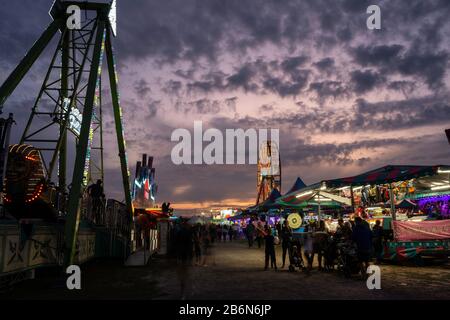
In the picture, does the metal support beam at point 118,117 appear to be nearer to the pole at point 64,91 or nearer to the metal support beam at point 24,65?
the metal support beam at point 24,65

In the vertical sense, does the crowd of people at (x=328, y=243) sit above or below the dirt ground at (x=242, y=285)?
above

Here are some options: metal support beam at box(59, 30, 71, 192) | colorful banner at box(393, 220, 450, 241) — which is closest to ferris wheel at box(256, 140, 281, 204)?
metal support beam at box(59, 30, 71, 192)

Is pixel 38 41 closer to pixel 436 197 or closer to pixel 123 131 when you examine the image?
pixel 123 131

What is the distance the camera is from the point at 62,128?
899 inches

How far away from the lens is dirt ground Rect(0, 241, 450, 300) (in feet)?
27.0

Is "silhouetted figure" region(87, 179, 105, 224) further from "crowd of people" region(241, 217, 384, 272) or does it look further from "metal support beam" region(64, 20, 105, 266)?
"crowd of people" region(241, 217, 384, 272)

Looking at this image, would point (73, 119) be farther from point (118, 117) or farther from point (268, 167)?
point (268, 167)

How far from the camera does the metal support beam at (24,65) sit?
47.8ft

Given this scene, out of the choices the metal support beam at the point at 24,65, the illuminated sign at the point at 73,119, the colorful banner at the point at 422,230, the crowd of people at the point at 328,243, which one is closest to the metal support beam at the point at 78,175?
the metal support beam at the point at 24,65

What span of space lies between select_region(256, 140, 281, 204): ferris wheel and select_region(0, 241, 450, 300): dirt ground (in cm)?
6628

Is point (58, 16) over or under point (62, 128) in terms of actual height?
over

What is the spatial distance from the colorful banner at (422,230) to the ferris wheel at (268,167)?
63.6 metres

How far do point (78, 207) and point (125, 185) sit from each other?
33.1 ft
